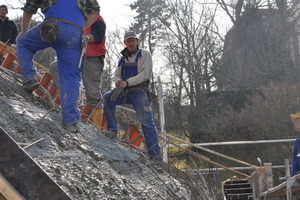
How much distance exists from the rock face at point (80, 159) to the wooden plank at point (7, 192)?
0.23 ft

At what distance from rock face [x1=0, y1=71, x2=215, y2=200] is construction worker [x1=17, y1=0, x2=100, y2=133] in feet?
0.64

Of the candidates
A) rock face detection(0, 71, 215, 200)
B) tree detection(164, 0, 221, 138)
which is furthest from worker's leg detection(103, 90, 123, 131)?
tree detection(164, 0, 221, 138)

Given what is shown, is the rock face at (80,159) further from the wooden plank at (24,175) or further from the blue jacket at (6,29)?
the blue jacket at (6,29)

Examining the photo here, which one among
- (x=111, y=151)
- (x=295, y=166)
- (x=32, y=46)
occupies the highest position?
(x=32, y=46)

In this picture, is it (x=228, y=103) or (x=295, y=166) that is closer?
(x=295, y=166)

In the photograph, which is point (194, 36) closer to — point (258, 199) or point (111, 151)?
point (258, 199)

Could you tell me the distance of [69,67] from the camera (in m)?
4.63

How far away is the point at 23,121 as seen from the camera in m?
3.87

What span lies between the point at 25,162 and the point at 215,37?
82.2ft

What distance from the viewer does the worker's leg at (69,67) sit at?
4531mm

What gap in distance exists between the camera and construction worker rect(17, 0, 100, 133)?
14.9 ft

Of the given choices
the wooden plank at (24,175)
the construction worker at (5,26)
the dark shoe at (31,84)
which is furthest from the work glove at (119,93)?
the wooden plank at (24,175)

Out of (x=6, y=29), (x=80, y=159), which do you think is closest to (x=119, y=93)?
(x=80, y=159)

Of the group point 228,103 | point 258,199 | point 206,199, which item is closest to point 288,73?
point 228,103
